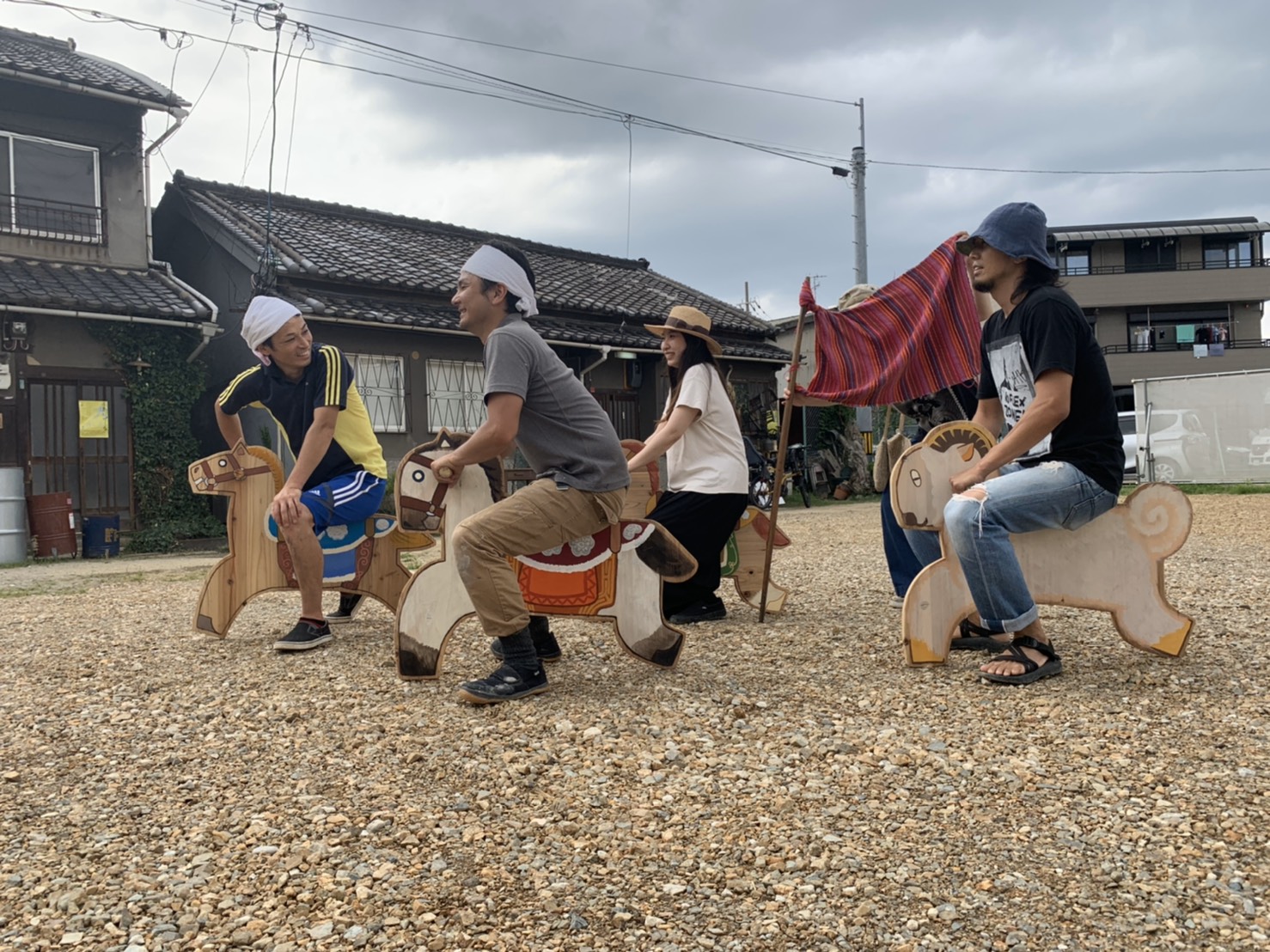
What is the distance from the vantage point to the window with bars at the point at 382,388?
13.4 metres

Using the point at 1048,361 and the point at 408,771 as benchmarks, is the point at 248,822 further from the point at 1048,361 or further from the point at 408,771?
the point at 1048,361

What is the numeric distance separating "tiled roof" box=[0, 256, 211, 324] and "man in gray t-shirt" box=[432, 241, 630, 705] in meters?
9.78

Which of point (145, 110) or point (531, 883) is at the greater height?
point (145, 110)

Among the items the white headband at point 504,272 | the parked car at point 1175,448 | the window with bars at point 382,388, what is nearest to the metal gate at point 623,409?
the window with bars at point 382,388

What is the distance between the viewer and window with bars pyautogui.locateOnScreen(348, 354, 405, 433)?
1344cm

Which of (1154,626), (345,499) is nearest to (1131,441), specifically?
(1154,626)

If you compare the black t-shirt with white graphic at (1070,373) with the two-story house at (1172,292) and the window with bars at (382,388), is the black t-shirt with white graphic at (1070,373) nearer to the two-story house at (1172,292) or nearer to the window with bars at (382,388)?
the window with bars at (382,388)

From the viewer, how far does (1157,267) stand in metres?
33.8

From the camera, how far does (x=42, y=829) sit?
2.38 m

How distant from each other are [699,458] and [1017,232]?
6.29 ft

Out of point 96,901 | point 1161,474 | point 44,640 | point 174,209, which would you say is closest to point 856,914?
point 96,901

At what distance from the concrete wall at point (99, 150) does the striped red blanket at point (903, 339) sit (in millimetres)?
11307

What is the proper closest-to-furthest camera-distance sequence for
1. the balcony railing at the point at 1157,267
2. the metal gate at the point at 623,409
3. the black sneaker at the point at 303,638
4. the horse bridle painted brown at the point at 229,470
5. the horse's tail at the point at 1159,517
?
the horse's tail at the point at 1159,517 < the black sneaker at the point at 303,638 < the horse bridle painted brown at the point at 229,470 < the metal gate at the point at 623,409 < the balcony railing at the point at 1157,267

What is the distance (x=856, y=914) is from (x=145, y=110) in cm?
1459
